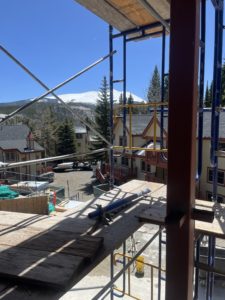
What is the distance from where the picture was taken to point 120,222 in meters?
2.31

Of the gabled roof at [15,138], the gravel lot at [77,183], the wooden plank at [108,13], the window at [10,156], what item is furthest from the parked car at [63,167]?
the wooden plank at [108,13]

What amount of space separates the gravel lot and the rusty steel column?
16209mm

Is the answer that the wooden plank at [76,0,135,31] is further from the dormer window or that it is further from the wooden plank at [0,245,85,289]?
the dormer window

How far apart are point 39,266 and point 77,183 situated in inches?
869

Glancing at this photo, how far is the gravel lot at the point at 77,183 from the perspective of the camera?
746 inches

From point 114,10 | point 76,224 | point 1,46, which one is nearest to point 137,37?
point 114,10

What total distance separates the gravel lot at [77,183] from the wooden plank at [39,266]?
1606 centimetres

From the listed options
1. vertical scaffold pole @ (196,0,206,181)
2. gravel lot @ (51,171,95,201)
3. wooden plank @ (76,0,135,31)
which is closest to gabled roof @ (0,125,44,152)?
gravel lot @ (51,171,95,201)

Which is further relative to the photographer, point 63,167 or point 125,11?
point 63,167

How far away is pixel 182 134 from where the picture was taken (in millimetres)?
1506

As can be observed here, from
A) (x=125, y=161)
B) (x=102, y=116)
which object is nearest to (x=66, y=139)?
(x=102, y=116)

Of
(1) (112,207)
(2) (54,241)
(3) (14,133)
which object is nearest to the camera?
(2) (54,241)

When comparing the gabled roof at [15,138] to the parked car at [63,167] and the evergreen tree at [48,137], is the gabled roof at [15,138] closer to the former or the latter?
the parked car at [63,167]

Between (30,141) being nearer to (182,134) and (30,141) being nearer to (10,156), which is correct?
(10,156)
